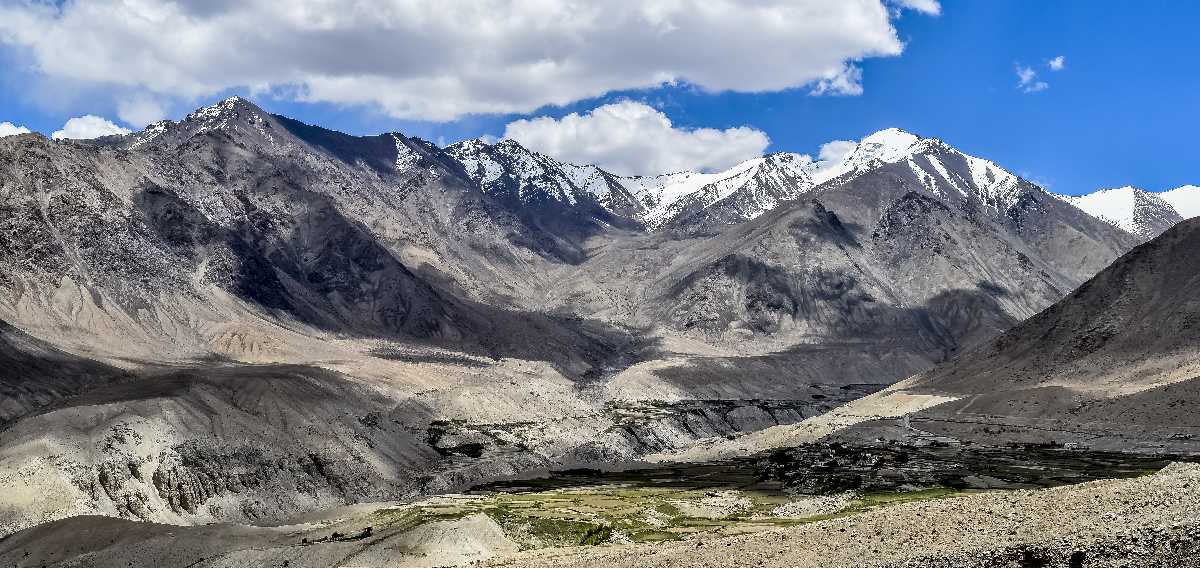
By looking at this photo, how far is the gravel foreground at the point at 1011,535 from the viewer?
133 feet

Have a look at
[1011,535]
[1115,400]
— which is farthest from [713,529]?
[1115,400]

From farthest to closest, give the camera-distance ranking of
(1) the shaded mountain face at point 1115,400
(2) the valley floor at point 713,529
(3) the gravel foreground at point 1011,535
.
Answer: (1) the shaded mountain face at point 1115,400 < (2) the valley floor at point 713,529 < (3) the gravel foreground at point 1011,535

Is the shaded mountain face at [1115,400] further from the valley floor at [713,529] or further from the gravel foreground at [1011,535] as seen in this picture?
the gravel foreground at [1011,535]

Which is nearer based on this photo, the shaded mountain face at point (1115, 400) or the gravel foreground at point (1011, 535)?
the gravel foreground at point (1011, 535)

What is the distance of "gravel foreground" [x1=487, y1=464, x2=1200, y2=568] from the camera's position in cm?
4069

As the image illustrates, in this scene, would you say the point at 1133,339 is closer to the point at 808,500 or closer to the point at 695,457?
the point at 695,457

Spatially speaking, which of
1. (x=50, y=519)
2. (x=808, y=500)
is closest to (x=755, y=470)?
(x=808, y=500)

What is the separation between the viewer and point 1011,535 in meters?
42.2

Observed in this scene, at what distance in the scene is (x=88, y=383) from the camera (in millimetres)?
170750

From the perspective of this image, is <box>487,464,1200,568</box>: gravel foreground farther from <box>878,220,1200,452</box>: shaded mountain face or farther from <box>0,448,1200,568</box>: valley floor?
<box>878,220,1200,452</box>: shaded mountain face

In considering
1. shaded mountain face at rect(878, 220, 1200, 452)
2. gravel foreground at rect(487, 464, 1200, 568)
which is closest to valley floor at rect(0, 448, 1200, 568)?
gravel foreground at rect(487, 464, 1200, 568)

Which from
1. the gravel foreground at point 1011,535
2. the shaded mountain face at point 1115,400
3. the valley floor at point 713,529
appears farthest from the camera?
the shaded mountain face at point 1115,400

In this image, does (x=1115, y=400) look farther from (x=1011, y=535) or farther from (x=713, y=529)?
(x=1011, y=535)

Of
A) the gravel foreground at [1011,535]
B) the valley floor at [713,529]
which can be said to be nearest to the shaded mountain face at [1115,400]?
the valley floor at [713,529]
